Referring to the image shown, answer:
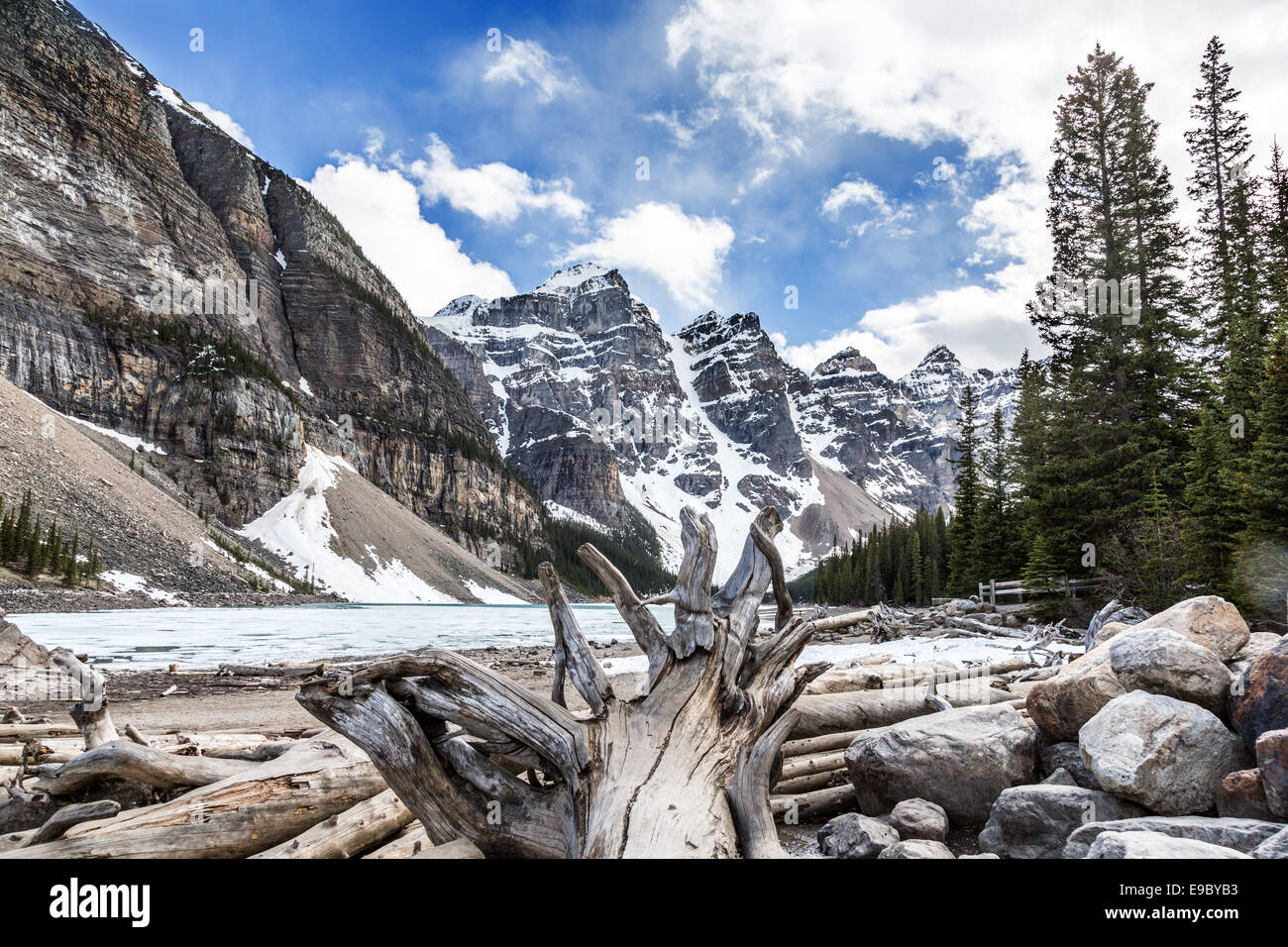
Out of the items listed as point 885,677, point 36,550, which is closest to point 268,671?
point 885,677

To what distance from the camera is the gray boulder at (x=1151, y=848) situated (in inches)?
110

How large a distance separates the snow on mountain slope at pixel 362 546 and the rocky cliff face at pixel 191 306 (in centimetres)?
491

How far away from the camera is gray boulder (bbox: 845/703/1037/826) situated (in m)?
4.96

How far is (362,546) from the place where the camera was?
93938 millimetres

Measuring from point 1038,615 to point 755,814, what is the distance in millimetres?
21626

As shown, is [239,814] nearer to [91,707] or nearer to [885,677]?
[91,707]

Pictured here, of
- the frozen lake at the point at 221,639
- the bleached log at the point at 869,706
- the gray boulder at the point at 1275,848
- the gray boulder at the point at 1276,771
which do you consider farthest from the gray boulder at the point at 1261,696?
the frozen lake at the point at 221,639

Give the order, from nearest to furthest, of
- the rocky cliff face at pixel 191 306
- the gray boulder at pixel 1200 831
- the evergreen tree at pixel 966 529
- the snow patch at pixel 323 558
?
the gray boulder at pixel 1200 831, the evergreen tree at pixel 966 529, the snow patch at pixel 323 558, the rocky cliff face at pixel 191 306

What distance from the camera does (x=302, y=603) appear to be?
235 feet

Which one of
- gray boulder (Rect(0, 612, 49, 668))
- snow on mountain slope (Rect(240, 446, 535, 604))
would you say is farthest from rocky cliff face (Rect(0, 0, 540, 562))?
gray boulder (Rect(0, 612, 49, 668))

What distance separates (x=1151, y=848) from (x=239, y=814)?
4.85 m

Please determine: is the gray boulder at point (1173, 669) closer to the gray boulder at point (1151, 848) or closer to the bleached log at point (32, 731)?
the gray boulder at point (1151, 848)

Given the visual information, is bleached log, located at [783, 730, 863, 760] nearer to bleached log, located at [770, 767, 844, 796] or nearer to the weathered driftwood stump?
bleached log, located at [770, 767, 844, 796]
